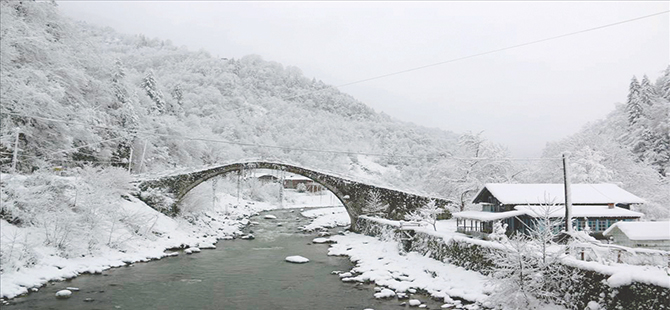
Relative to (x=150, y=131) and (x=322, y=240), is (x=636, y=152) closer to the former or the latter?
(x=322, y=240)

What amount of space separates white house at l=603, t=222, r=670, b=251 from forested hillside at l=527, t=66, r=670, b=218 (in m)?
12.6

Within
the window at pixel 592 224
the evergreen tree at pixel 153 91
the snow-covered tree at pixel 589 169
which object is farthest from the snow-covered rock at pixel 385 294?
the evergreen tree at pixel 153 91

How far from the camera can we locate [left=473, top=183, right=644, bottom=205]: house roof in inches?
949

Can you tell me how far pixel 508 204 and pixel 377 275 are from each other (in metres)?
11.3

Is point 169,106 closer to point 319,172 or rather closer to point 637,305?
point 319,172

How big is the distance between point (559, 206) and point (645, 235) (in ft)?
18.2

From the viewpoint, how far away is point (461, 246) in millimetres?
16625

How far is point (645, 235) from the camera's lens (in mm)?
→ 18859

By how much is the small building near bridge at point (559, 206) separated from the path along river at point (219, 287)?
964 centimetres

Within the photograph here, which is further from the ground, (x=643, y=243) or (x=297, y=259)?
(x=643, y=243)

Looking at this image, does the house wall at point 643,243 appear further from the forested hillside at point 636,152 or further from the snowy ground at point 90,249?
the snowy ground at point 90,249

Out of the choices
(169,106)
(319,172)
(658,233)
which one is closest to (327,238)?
(319,172)

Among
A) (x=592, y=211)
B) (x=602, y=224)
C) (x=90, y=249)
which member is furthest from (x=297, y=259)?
(x=602, y=224)

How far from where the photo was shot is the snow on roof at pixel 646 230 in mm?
18609
